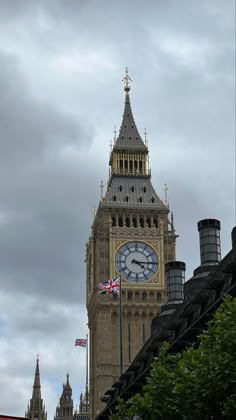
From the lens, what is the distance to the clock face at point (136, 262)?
9994cm

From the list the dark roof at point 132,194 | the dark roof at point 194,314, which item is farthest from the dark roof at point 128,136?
the dark roof at point 194,314

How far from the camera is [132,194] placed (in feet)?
353

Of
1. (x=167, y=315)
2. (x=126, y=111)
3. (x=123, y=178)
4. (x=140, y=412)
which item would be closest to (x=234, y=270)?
(x=140, y=412)

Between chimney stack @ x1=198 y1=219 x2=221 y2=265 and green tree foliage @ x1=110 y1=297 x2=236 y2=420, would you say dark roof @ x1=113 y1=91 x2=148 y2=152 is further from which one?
green tree foliage @ x1=110 y1=297 x2=236 y2=420

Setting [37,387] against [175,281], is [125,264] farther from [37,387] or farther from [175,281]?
[37,387]

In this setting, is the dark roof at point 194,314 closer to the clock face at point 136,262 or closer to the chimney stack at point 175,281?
the chimney stack at point 175,281

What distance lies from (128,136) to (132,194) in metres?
10.7

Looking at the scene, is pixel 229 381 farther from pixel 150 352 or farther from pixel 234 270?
pixel 150 352

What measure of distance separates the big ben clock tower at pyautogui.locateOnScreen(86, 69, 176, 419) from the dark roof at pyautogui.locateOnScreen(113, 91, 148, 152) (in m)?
Result: 3.45

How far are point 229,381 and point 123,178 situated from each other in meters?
85.6

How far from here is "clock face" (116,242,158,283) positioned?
328 ft

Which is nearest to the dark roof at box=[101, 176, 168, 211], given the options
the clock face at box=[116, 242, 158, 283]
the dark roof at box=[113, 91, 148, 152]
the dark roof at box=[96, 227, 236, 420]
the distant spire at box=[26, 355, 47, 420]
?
the dark roof at box=[113, 91, 148, 152]

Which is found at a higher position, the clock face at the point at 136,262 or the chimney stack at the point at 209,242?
the clock face at the point at 136,262

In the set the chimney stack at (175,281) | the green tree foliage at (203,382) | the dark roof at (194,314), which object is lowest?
the green tree foliage at (203,382)
